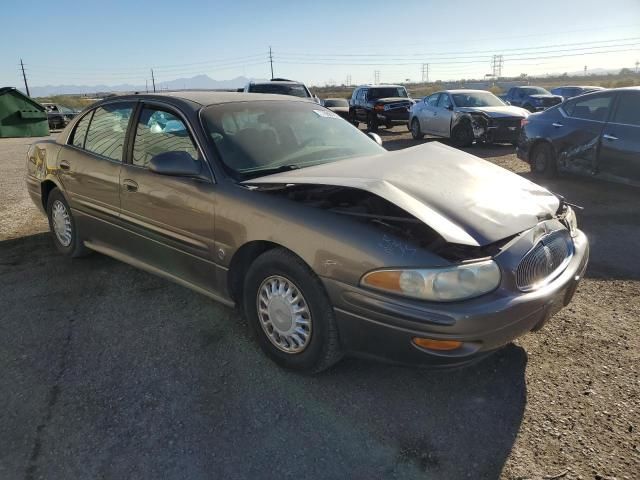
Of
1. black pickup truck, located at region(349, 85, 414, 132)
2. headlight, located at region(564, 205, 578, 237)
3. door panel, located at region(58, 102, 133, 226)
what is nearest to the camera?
headlight, located at region(564, 205, 578, 237)

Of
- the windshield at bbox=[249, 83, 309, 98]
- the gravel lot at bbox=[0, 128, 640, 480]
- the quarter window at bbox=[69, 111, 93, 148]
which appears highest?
the windshield at bbox=[249, 83, 309, 98]

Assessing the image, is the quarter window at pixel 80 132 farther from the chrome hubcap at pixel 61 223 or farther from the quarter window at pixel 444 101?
the quarter window at pixel 444 101

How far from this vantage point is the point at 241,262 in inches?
123

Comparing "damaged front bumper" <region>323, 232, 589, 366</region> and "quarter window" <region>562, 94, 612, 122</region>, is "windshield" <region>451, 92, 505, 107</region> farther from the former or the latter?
"damaged front bumper" <region>323, 232, 589, 366</region>

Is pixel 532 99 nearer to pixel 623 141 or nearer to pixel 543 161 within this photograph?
pixel 543 161

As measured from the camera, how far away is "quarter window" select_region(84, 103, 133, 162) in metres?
3.99

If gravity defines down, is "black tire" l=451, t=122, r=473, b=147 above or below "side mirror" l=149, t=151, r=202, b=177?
below

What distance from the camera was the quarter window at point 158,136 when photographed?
136 inches

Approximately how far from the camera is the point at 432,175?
10.3ft

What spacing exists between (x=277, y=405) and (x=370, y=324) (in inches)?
27.3

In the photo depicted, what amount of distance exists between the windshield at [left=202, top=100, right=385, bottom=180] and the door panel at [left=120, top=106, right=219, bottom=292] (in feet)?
0.72

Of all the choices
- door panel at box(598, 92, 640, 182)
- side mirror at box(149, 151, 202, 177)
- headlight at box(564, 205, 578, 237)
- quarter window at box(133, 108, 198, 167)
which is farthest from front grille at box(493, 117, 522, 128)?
side mirror at box(149, 151, 202, 177)

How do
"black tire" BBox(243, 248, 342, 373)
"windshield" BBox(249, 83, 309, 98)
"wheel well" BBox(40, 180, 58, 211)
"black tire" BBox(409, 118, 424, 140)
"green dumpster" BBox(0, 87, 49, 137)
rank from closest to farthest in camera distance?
"black tire" BBox(243, 248, 342, 373) < "wheel well" BBox(40, 180, 58, 211) < "windshield" BBox(249, 83, 309, 98) < "black tire" BBox(409, 118, 424, 140) < "green dumpster" BBox(0, 87, 49, 137)

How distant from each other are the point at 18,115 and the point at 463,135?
19.1m
